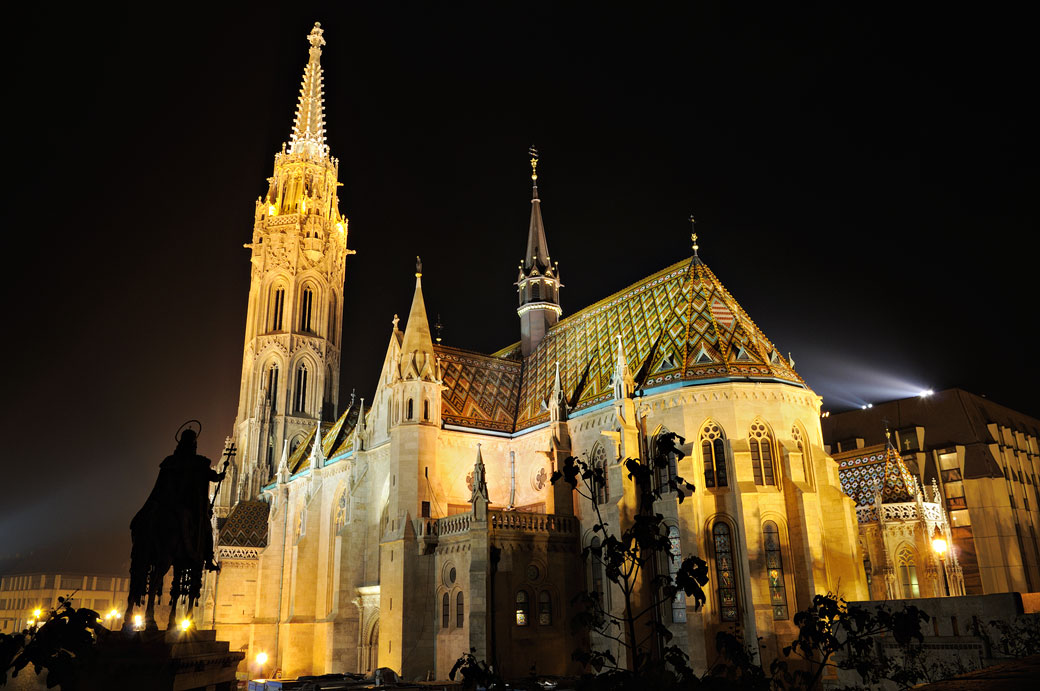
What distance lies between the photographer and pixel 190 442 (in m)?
13.7

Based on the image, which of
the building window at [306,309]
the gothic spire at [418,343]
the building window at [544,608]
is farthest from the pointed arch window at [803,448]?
the building window at [306,309]

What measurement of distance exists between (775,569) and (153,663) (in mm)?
24963

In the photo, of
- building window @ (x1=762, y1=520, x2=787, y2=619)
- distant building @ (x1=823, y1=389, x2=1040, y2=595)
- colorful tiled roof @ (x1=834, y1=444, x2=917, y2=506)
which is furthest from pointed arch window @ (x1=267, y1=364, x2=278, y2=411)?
building window @ (x1=762, y1=520, x2=787, y2=619)

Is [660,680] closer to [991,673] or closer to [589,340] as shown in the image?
[991,673]

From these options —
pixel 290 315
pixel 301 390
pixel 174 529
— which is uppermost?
pixel 290 315

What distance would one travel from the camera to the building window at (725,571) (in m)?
29.8

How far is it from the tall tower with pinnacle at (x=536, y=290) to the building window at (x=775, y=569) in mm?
21663

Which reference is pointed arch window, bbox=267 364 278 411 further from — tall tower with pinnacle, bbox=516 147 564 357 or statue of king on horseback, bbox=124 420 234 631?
statue of king on horseback, bbox=124 420 234 631

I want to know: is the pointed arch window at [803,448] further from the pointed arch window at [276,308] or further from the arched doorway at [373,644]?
the pointed arch window at [276,308]

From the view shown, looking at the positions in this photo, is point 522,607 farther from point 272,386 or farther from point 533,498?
point 272,386

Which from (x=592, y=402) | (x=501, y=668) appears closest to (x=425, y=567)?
(x=501, y=668)

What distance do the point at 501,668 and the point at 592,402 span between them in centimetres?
1265

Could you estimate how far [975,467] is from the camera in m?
57.3

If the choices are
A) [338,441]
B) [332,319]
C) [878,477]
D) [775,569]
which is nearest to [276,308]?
[332,319]
